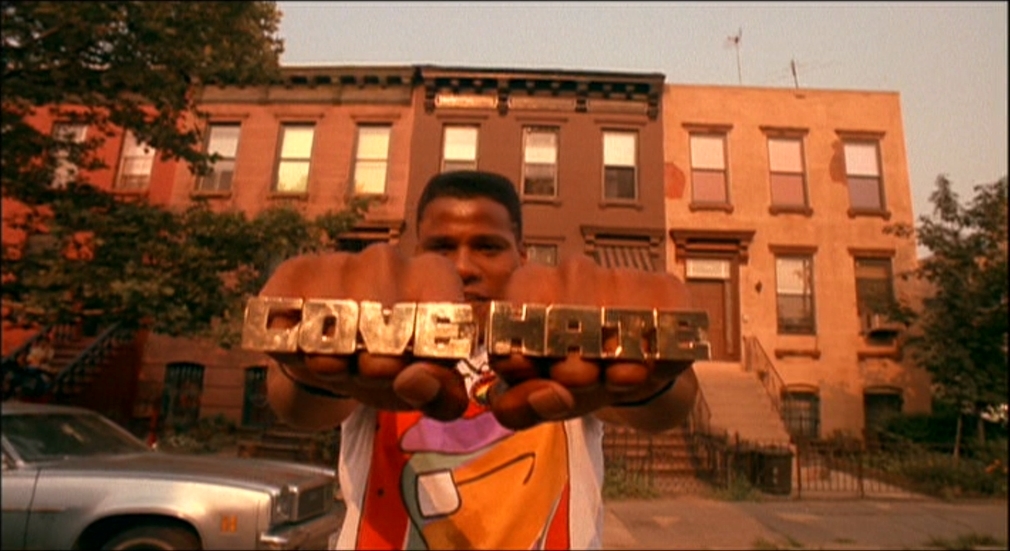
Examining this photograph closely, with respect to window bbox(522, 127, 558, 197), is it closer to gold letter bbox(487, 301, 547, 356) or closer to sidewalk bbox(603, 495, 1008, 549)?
sidewalk bbox(603, 495, 1008, 549)

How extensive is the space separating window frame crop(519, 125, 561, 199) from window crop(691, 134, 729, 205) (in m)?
3.61

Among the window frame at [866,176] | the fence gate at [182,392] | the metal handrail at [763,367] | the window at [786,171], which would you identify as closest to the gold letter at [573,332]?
the metal handrail at [763,367]

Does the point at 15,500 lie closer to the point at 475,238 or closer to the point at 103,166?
the point at 475,238

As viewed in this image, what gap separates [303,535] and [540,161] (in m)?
12.4

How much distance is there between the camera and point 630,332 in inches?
32.2

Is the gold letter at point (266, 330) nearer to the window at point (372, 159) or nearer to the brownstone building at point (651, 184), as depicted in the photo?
the brownstone building at point (651, 184)

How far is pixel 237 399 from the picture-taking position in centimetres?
1460

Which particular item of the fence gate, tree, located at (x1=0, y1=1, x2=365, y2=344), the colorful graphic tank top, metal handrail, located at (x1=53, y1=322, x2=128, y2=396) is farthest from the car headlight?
the fence gate

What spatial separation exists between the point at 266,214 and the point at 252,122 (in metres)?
6.44

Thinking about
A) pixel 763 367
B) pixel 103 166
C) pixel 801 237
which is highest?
pixel 801 237

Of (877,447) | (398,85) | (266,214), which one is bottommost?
(877,447)

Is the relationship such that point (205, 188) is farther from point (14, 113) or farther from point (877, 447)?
point (877, 447)

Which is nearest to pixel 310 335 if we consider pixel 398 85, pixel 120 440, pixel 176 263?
pixel 120 440

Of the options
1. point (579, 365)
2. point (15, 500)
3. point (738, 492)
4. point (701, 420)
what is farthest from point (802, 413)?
point (579, 365)
